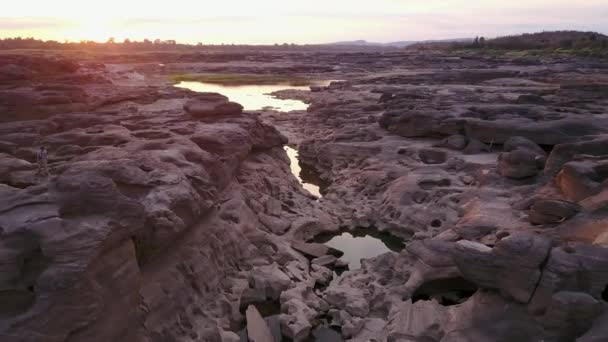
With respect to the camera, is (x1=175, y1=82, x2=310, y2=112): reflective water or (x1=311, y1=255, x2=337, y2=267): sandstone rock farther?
(x1=175, y1=82, x2=310, y2=112): reflective water

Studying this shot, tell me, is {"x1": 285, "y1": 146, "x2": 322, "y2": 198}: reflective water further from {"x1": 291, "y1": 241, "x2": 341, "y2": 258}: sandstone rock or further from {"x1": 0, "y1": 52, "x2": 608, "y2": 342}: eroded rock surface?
{"x1": 291, "y1": 241, "x2": 341, "y2": 258}: sandstone rock

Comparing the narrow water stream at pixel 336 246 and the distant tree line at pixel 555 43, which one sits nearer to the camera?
the narrow water stream at pixel 336 246

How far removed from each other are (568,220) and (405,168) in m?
8.70

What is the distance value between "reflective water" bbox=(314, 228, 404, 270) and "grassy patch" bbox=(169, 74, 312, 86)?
157ft

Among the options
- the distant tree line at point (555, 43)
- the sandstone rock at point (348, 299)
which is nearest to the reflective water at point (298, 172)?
the sandstone rock at point (348, 299)

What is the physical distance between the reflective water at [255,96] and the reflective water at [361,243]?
2496 centimetres

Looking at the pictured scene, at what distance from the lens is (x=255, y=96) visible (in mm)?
50625

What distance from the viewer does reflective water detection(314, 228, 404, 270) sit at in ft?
49.9

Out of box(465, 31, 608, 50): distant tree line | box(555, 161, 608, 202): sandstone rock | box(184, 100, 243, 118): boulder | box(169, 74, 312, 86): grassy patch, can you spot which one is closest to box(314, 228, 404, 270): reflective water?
box(555, 161, 608, 202): sandstone rock

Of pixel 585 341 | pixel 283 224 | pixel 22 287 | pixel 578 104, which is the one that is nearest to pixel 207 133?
pixel 283 224

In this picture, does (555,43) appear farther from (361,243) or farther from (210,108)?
(361,243)

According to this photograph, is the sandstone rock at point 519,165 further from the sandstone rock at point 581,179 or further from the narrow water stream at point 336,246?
the narrow water stream at point 336,246

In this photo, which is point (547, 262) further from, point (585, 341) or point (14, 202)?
point (14, 202)

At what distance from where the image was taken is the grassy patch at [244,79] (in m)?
63.2
